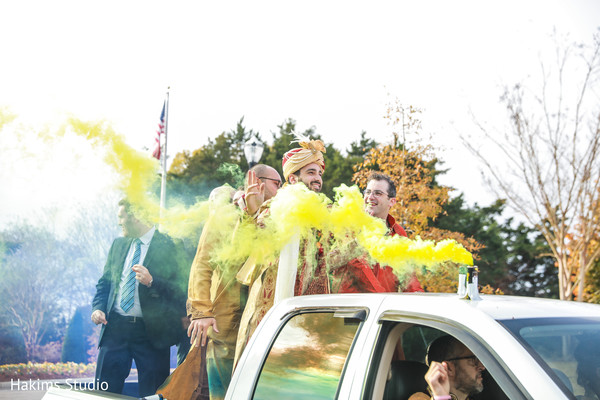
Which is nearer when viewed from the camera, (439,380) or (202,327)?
(439,380)

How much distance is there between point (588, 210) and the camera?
11656 millimetres

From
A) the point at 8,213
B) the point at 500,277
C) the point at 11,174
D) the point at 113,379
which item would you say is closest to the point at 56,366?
the point at 113,379

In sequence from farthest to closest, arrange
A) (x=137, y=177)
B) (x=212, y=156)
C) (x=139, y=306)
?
(x=212, y=156) < (x=139, y=306) < (x=137, y=177)

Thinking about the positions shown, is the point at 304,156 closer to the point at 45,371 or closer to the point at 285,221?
the point at 285,221

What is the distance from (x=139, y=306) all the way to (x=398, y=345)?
122 inches

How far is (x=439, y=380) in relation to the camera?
2.17 meters

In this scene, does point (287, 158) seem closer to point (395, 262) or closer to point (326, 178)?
point (395, 262)

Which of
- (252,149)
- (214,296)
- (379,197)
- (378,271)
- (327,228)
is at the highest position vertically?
(252,149)

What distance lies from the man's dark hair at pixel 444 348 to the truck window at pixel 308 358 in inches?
13.9

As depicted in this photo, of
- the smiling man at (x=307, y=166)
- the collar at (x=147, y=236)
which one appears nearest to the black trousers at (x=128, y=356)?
the collar at (x=147, y=236)

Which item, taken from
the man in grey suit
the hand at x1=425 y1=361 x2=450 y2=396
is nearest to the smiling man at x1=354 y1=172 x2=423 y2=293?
the hand at x1=425 y1=361 x2=450 y2=396

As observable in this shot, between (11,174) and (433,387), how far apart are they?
12.9ft

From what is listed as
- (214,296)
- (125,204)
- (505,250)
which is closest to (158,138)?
(125,204)

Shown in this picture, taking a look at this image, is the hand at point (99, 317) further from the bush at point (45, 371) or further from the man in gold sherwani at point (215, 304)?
the man in gold sherwani at point (215, 304)
